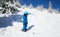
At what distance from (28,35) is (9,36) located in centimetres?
153

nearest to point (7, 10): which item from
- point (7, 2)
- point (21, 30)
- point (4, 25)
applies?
point (7, 2)

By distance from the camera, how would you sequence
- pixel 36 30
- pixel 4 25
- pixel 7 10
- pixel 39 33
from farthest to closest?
pixel 7 10, pixel 4 25, pixel 36 30, pixel 39 33

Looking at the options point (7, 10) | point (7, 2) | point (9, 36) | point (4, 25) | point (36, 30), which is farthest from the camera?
point (7, 2)

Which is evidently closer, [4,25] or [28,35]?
[28,35]

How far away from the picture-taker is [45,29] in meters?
14.8

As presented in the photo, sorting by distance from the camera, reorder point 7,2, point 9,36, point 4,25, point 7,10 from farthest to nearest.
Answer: point 7,2
point 7,10
point 4,25
point 9,36

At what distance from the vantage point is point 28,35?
1300 centimetres

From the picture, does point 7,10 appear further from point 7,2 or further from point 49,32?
point 49,32

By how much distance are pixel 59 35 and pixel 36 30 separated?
226cm

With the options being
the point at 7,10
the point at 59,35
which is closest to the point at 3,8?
the point at 7,10

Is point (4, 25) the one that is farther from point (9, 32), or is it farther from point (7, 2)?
point (7, 2)

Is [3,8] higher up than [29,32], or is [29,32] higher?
[3,8]

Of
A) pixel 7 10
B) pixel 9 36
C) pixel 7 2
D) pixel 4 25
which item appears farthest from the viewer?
pixel 7 2

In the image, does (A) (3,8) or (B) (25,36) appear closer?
(B) (25,36)
